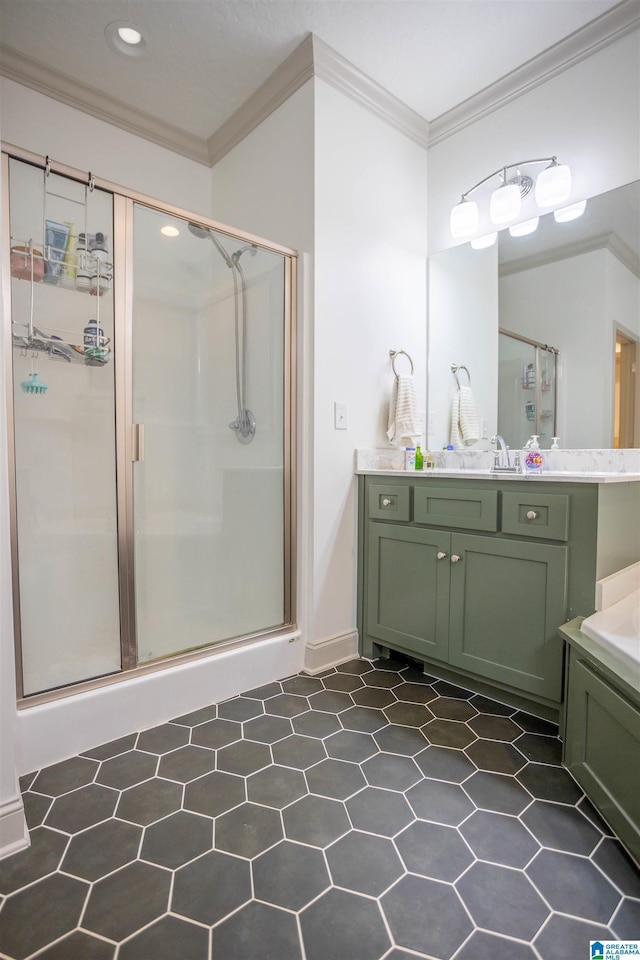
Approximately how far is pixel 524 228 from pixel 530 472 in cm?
111

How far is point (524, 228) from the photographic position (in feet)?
7.26

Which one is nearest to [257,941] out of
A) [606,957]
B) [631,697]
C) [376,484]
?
[606,957]

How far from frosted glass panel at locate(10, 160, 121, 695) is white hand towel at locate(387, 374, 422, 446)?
1226 mm

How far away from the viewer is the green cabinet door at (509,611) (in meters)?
1.62

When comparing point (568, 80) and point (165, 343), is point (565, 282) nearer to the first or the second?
point (568, 80)

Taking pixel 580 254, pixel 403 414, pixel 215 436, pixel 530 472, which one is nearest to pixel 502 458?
pixel 530 472

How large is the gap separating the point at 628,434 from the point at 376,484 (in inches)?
39.5

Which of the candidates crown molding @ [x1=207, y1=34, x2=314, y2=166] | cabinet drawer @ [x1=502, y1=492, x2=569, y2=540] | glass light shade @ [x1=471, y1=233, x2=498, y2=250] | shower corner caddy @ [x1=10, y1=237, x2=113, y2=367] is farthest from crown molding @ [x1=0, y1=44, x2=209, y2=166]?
cabinet drawer @ [x1=502, y1=492, x2=569, y2=540]

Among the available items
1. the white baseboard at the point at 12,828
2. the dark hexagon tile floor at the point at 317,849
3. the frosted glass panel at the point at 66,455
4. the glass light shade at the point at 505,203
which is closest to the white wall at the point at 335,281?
the glass light shade at the point at 505,203

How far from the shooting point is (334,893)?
1028 millimetres

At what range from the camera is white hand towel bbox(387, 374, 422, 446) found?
229 centimetres

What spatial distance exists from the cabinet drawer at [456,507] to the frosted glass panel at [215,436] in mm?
607

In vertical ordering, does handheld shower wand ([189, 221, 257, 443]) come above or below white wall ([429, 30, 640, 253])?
below

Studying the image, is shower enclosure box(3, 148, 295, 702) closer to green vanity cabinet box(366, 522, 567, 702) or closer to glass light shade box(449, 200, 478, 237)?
green vanity cabinet box(366, 522, 567, 702)
